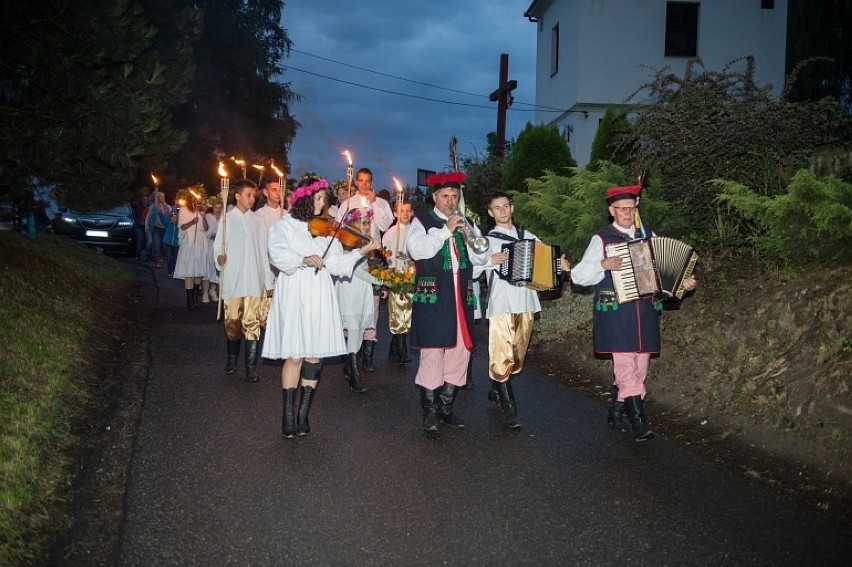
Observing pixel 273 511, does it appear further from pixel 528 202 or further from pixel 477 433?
pixel 528 202

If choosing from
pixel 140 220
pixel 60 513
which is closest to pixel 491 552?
pixel 60 513

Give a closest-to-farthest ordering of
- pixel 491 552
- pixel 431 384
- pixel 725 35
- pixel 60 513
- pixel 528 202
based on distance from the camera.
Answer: pixel 491 552 → pixel 60 513 → pixel 431 384 → pixel 528 202 → pixel 725 35

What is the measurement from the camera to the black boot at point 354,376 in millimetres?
9078

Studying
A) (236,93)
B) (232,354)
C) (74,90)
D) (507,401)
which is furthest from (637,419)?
(236,93)

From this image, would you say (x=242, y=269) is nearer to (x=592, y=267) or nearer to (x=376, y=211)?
(x=376, y=211)

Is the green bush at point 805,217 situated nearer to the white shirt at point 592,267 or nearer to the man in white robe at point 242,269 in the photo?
the white shirt at point 592,267

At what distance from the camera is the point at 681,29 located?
989 inches

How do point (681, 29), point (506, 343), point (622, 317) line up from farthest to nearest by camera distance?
point (681, 29), point (506, 343), point (622, 317)

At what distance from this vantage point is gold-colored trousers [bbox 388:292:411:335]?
1067 cm

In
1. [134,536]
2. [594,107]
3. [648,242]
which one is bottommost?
[134,536]

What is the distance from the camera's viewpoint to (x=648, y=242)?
7055 millimetres

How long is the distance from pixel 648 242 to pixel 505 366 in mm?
1637

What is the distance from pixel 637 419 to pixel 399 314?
4.16m

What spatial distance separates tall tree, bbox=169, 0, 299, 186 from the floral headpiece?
106 ft
